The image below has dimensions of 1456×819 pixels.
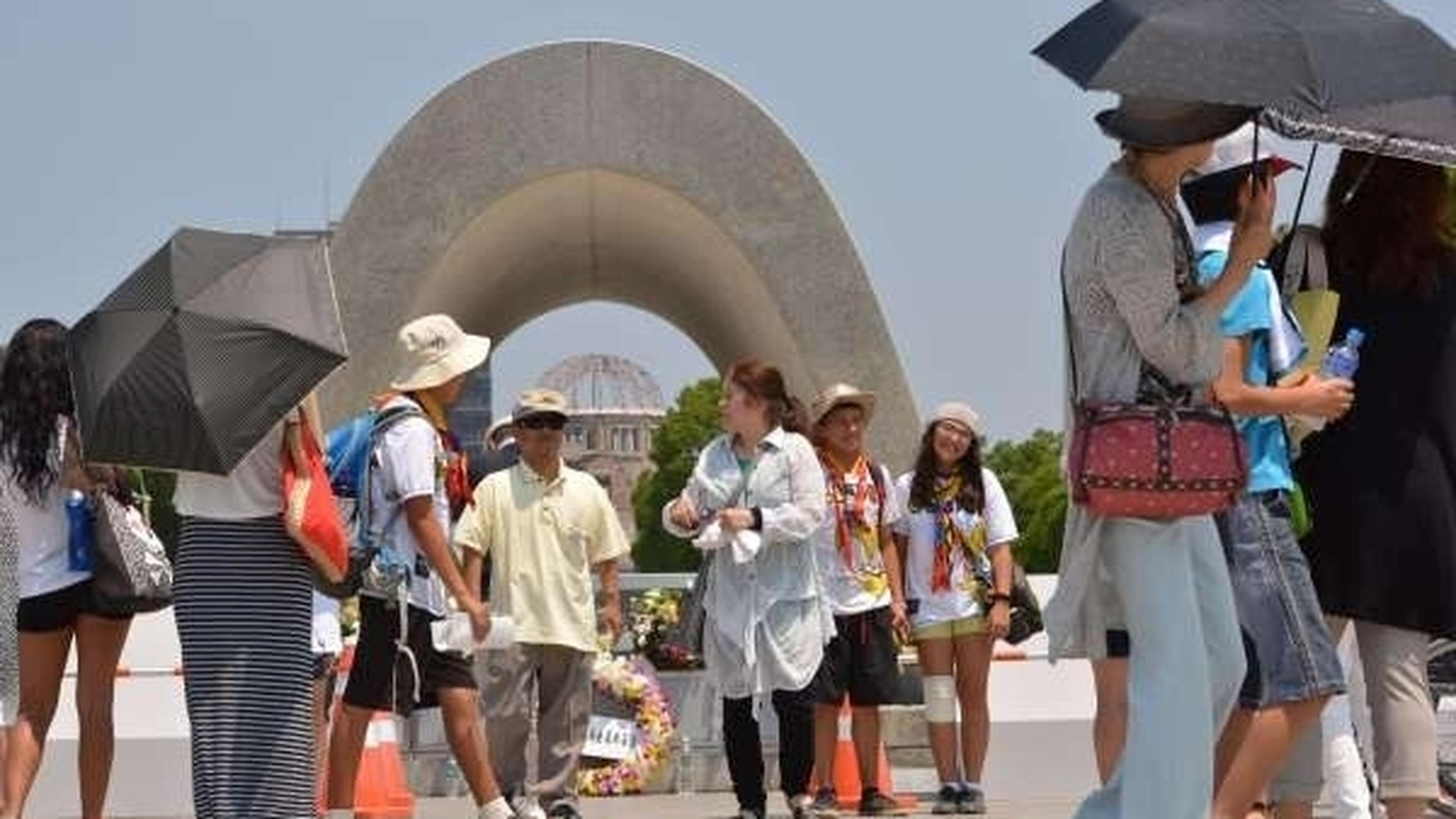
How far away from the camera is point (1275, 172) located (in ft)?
19.5

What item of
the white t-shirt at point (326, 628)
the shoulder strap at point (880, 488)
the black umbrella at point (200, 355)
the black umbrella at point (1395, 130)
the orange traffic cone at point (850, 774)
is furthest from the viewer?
the orange traffic cone at point (850, 774)

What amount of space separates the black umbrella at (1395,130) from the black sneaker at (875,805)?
194 inches

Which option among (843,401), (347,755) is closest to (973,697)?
(843,401)

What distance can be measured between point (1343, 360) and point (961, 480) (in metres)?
4.66

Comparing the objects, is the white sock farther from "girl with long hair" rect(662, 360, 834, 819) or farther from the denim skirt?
the denim skirt

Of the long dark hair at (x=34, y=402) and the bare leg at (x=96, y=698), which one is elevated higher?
the long dark hair at (x=34, y=402)

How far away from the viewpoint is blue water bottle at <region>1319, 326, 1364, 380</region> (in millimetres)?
6102

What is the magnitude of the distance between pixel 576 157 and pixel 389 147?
117cm

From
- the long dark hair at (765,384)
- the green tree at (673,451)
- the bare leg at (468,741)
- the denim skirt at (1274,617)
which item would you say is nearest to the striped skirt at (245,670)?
the bare leg at (468,741)

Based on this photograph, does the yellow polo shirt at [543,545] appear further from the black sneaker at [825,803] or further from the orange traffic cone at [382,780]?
the orange traffic cone at [382,780]

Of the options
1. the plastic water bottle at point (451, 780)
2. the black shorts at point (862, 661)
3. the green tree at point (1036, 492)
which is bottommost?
the plastic water bottle at point (451, 780)

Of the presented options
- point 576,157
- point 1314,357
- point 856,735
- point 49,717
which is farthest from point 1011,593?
point 576,157

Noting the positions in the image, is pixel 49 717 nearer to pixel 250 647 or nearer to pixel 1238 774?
pixel 250 647

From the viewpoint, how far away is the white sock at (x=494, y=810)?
8.54m
